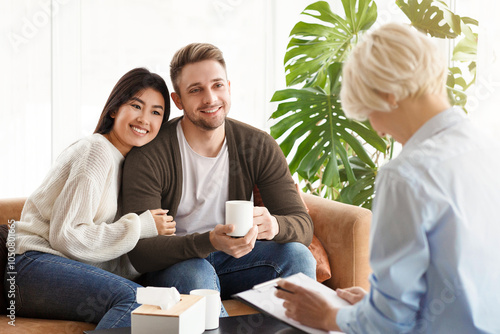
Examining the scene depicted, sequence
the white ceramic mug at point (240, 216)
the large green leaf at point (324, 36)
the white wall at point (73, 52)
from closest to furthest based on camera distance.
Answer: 1. the white ceramic mug at point (240, 216)
2. the large green leaf at point (324, 36)
3. the white wall at point (73, 52)

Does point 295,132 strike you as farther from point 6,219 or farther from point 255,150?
point 6,219

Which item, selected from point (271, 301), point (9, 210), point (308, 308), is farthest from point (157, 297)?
point (9, 210)

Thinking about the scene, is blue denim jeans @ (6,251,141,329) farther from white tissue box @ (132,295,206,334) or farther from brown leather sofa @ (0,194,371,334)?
brown leather sofa @ (0,194,371,334)

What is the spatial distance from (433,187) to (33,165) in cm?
310

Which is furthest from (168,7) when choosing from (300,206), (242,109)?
(300,206)

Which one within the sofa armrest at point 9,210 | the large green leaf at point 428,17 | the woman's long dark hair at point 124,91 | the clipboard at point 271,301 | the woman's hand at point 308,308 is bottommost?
the sofa armrest at point 9,210

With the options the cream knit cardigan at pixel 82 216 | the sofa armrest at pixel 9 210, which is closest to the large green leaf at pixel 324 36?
the cream knit cardigan at pixel 82 216

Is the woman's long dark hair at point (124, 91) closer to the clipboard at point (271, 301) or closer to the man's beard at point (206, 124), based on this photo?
the man's beard at point (206, 124)

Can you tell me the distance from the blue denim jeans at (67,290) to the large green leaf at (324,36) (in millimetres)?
1652

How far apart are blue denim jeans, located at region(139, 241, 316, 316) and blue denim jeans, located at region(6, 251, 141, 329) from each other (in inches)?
6.8

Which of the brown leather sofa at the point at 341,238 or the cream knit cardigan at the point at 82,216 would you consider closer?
the cream knit cardigan at the point at 82,216

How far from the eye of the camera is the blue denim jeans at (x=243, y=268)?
1701 millimetres

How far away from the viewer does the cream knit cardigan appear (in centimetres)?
166

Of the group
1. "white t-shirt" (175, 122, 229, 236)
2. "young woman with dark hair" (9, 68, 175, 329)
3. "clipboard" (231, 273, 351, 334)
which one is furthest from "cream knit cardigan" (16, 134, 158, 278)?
"clipboard" (231, 273, 351, 334)
